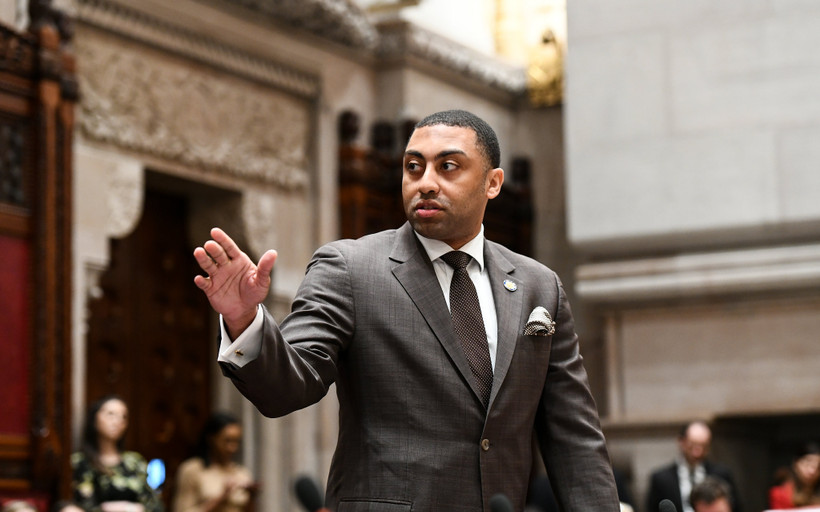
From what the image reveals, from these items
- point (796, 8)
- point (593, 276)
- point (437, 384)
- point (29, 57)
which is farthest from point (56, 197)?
point (437, 384)

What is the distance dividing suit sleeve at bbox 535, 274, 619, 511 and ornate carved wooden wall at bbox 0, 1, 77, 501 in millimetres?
4938

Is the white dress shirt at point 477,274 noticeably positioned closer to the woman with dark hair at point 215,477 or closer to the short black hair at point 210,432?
the woman with dark hair at point 215,477

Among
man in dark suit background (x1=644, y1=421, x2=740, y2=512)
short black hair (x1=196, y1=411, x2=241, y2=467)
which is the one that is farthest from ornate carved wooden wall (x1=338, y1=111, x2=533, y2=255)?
man in dark suit background (x1=644, y1=421, x2=740, y2=512)

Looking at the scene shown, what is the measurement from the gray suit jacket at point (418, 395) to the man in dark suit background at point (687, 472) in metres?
5.47

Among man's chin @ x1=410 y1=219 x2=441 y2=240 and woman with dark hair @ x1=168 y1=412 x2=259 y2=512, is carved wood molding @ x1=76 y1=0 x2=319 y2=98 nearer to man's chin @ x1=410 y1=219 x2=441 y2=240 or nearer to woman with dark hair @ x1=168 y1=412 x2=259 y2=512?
woman with dark hair @ x1=168 y1=412 x2=259 y2=512

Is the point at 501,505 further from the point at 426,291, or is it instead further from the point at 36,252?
the point at 36,252

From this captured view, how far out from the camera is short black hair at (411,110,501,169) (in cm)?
287

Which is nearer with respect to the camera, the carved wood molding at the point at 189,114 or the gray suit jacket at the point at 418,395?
the gray suit jacket at the point at 418,395

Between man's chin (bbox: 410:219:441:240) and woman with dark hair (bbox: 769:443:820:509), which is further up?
man's chin (bbox: 410:219:441:240)

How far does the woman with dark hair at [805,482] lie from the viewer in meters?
7.78

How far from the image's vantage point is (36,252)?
755 cm

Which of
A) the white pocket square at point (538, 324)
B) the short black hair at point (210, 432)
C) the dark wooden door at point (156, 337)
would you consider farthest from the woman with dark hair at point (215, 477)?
the white pocket square at point (538, 324)

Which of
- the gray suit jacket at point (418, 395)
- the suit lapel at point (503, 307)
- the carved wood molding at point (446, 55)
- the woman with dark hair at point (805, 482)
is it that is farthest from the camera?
the carved wood molding at point (446, 55)

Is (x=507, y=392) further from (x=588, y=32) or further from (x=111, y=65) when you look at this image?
(x=588, y=32)
